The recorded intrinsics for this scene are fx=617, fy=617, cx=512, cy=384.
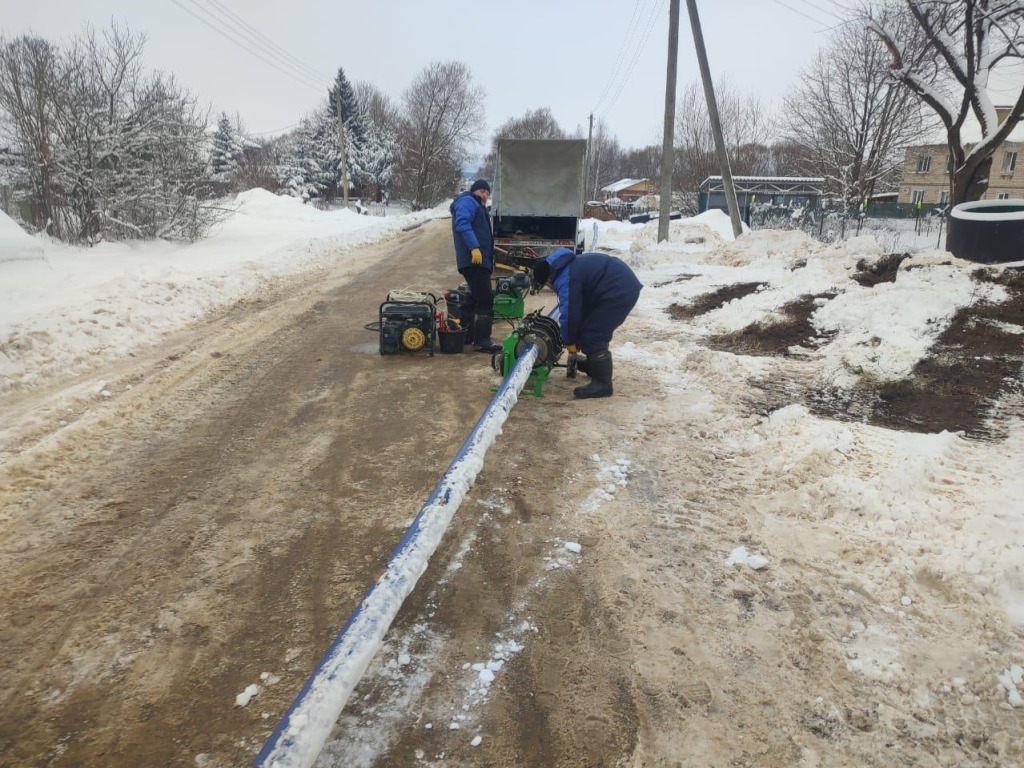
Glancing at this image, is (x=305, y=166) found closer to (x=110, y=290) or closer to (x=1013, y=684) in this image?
(x=110, y=290)

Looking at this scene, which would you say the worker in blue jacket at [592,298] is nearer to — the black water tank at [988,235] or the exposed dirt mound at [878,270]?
the exposed dirt mound at [878,270]

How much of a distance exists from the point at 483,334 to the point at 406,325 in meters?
0.99

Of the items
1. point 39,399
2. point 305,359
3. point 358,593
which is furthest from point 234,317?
point 358,593

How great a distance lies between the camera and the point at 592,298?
6.03 meters

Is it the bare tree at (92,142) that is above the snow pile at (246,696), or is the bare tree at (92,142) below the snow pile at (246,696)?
above

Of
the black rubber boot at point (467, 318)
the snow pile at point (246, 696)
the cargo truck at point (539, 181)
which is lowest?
the snow pile at point (246, 696)

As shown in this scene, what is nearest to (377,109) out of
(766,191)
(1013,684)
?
(766,191)

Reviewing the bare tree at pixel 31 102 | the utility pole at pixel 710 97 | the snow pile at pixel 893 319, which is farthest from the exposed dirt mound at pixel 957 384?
the bare tree at pixel 31 102

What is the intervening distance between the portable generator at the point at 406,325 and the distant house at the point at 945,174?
138 ft

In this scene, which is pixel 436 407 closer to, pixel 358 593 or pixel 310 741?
pixel 358 593

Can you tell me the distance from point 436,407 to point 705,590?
3.17 metres

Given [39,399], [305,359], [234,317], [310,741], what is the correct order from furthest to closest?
[234,317] < [305,359] < [39,399] < [310,741]

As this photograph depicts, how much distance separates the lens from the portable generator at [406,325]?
24.0 ft

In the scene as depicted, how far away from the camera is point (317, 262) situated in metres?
15.3
